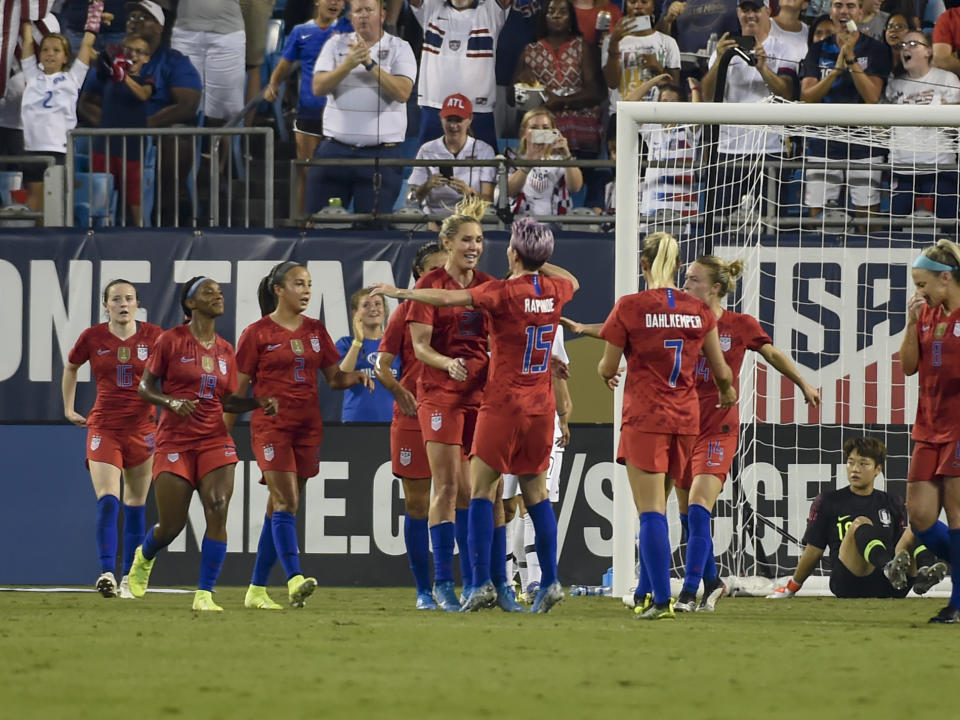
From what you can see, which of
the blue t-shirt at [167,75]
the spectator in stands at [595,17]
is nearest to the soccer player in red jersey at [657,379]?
the spectator in stands at [595,17]

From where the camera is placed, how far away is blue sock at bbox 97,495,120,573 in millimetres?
11414

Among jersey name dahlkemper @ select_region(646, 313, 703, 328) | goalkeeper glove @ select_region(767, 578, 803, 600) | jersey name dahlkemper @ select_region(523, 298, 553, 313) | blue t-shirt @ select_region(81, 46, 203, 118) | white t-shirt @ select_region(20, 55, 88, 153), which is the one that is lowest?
goalkeeper glove @ select_region(767, 578, 803, 600)

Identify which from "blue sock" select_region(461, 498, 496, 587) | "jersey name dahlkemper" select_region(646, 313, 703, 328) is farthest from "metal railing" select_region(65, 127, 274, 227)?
"jersey name dahlkemper" select_region(646, 313, 703, 328)

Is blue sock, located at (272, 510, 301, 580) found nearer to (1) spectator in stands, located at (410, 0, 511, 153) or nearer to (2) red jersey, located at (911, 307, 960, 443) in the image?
(2) red jersey, located at (911, 307, 960, 443)

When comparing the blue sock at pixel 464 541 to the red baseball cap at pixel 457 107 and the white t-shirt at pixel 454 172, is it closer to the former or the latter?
the white t-shirt at pixel 454 172

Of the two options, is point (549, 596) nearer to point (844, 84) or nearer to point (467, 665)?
point (467, 665)

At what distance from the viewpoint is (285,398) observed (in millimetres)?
10016

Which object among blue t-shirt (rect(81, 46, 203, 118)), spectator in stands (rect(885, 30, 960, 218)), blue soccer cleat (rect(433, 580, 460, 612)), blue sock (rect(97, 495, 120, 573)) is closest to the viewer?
blue soccer cleat (rect(433, 580, 460, 612))

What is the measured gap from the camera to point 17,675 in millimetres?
5930

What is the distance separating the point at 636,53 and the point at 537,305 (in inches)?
262

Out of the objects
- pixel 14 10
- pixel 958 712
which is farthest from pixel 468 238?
pixel 14 10

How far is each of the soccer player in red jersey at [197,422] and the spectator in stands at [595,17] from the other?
6332 millimetres

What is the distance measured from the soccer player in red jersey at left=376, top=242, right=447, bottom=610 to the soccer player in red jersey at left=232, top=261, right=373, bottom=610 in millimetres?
330

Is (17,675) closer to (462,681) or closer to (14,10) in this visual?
(462,681)
